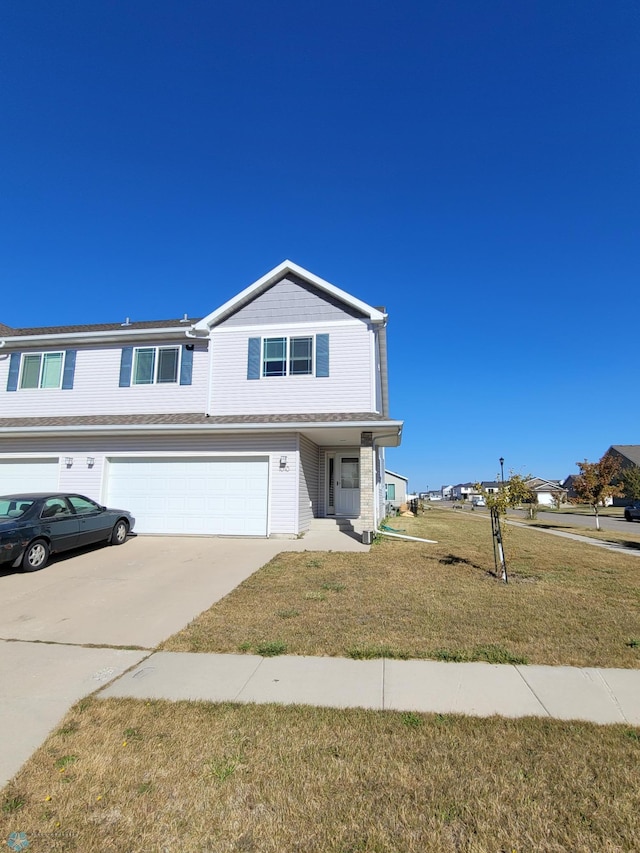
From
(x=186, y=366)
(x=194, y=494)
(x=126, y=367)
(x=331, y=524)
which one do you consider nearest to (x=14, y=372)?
(x=126, y=367)

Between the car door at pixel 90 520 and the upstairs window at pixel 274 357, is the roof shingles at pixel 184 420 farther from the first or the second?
the car door at pixel 90 520

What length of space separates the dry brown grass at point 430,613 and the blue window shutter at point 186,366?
7394 mm

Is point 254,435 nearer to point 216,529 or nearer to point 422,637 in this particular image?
→ point 216,529

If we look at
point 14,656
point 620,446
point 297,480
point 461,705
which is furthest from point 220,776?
point 620,446

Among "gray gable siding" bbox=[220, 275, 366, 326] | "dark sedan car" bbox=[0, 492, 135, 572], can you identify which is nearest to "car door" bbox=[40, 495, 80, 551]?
"dark sedan car" bbox=[0, 492, 135, 572]

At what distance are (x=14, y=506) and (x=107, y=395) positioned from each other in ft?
20.6

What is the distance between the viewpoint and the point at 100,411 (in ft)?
49.6

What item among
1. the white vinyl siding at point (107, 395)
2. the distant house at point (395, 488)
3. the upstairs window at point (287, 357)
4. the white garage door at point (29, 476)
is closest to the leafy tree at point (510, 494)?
the upstairs window at point (287, 357)

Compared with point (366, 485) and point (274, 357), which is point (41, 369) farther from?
point (366, 485)

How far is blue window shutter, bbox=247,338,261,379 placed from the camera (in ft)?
47.3

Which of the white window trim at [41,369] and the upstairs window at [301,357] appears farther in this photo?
the white window trim at [41,369]

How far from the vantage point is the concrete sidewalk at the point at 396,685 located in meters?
3.71

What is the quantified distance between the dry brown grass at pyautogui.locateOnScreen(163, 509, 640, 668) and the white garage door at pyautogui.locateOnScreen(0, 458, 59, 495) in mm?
8776

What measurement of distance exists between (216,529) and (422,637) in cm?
910
